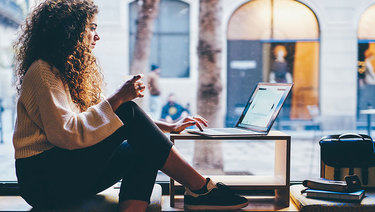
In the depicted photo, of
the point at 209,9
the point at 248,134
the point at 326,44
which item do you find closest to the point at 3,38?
the point at 209,9

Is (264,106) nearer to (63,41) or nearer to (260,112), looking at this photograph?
(260,112)

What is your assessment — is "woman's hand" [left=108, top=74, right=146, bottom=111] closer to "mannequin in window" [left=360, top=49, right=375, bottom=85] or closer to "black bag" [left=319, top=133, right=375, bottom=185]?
"black bag" [left=319, top=133, right=375, bottom=185]

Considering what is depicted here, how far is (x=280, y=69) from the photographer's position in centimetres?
348

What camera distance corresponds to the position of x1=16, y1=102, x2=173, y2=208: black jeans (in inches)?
54.1

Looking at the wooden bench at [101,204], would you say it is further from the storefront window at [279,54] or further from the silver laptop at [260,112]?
the storefront window at [279,54]

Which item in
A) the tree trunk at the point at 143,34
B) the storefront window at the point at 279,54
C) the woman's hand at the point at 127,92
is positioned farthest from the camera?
the storefront window at the point at 279,54

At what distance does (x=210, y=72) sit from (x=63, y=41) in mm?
1392

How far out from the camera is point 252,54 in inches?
155

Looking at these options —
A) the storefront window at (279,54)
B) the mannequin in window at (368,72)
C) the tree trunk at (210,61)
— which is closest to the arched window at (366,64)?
the mannequin in window at (368,72)

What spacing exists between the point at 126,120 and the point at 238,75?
2.39 m

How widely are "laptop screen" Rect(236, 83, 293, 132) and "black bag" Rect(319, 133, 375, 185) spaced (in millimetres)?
332

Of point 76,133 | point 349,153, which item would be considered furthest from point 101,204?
point 349,153

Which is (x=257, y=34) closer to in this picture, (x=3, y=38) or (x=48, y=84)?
(x=3, y=38)

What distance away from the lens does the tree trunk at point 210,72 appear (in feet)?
A: 8.74
